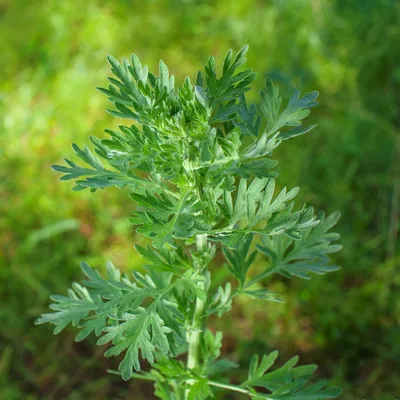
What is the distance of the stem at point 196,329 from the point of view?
1.35 m

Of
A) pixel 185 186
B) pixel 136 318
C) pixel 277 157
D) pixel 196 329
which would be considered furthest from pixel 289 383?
pixel 277 157

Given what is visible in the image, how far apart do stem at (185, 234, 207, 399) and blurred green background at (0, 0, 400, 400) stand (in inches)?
41.0

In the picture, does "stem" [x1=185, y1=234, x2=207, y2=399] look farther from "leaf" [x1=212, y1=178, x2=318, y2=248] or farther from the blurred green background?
the blurred green background

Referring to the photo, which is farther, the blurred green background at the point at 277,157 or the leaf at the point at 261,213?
the blurred green background at the point at 277,157

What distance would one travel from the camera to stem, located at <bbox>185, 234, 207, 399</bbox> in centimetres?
135

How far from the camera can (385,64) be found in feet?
11.4

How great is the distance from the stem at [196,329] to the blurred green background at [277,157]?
1.04 meters

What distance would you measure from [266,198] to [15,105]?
2.63 meters

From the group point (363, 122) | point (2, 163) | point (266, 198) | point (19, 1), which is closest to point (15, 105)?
point (2, 163)

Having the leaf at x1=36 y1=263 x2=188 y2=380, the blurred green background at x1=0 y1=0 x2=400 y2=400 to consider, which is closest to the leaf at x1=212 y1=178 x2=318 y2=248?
the leaf at x1=36 y1=263 x2=188 y2=380

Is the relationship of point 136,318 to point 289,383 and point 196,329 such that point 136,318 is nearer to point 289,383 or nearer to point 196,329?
point 196,329

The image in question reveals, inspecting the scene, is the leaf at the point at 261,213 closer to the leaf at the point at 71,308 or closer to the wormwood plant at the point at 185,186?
the wormwood plant at the point at 185,186

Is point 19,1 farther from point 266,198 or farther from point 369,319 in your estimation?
point 266,198

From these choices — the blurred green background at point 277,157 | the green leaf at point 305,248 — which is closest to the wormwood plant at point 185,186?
the green leaf at point 305,248
